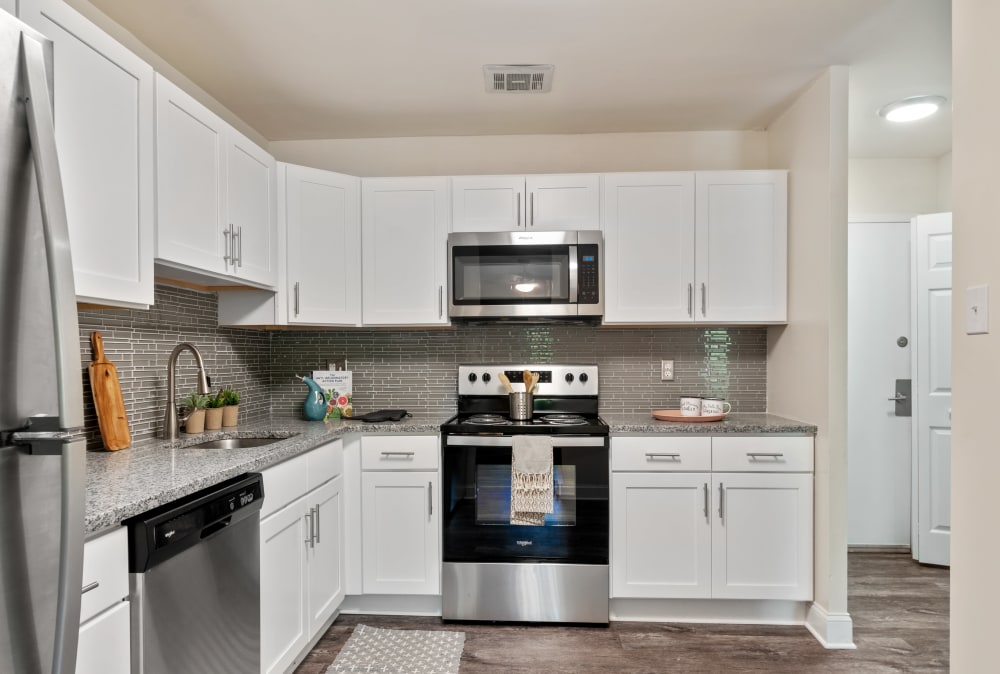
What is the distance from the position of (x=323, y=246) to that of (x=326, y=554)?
1.46 metres

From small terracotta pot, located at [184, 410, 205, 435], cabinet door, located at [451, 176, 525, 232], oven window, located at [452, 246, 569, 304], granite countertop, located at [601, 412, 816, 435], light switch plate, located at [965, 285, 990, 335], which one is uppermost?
cabinet door, located at [451, 176, 525, 232]

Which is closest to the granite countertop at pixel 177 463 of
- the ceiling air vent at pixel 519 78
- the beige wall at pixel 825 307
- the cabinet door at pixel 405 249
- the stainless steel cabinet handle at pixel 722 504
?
the cabinet door at pixel 405 249

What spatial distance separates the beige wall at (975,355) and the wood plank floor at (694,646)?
3.15 ft

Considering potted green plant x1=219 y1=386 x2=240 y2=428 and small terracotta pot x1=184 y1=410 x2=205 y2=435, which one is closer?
small terracotta pot x1=184 y1=410 x2=205 y2=435

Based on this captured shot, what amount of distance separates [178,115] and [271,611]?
5.66 ft

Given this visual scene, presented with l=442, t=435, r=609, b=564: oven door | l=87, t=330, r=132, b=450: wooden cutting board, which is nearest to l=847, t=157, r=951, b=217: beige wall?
l=442, t=435, r=609, b=564: oven door

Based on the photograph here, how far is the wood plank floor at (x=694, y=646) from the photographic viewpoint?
227 centimetres

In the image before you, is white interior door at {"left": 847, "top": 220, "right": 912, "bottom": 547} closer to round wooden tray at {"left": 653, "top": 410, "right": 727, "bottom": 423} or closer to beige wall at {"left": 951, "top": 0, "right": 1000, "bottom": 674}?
round wooden tray at {"left": 653, "top": 410, "right": 727, "bottom": 423}

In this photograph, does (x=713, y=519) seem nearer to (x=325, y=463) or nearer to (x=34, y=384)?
(x=325, y=463)

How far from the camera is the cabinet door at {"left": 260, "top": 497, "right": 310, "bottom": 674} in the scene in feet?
6.21

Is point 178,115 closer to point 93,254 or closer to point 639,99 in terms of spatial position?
point 93,254

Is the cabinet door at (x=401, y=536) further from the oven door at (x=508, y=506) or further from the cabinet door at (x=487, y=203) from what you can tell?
the cabinet door at (x=487, y=203)

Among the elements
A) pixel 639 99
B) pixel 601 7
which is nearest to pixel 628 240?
pixel 639 99

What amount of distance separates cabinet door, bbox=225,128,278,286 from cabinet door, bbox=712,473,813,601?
2319 millimetres
